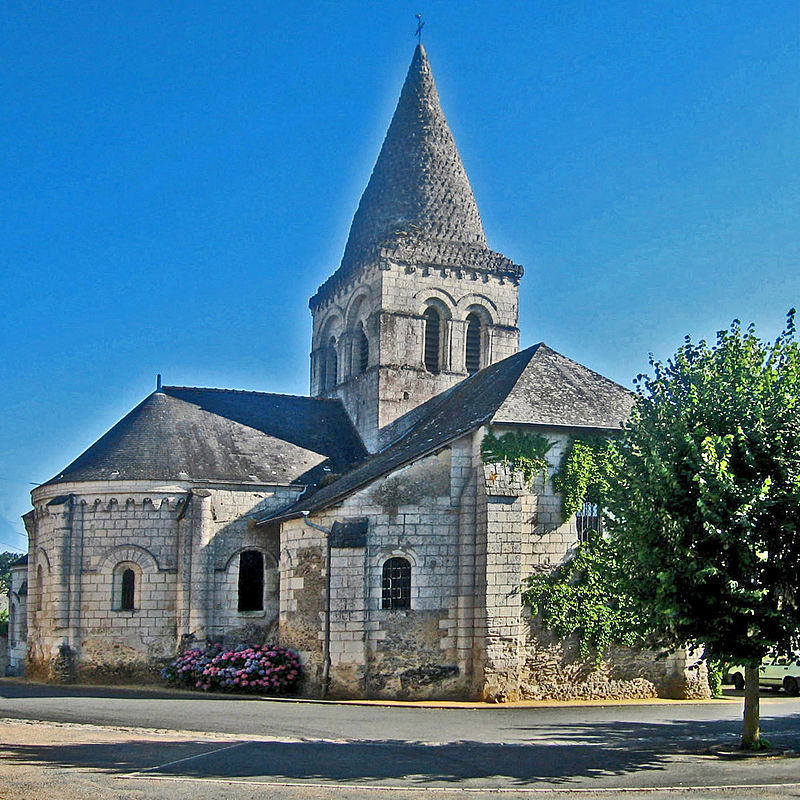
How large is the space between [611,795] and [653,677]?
12.7 meters

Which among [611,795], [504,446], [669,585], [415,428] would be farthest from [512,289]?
[611,795]

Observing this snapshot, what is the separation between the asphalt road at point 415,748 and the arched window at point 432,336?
46.5ft

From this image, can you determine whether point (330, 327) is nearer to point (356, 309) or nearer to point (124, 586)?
point (356, 309)

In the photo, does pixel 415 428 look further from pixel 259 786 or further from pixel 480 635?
pixel 259 786

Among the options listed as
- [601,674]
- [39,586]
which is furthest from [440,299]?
[39,586]

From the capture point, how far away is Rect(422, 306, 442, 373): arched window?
33594mm

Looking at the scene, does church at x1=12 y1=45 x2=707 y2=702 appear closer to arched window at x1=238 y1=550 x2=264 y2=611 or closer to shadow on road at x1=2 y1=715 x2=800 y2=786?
arched window at x1=238 y1=550 x2=264 y2=611

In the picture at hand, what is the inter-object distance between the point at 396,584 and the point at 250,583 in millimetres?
6165

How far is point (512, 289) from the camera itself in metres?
34.7

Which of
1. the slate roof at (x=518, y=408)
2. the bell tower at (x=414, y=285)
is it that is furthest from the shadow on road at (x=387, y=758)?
the bell tower at (x=414, y=285)

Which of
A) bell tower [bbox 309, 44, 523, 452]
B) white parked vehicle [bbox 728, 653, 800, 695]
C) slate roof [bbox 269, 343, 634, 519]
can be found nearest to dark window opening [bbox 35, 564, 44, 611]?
slate roof [bbox 269, 343, 634, 519]

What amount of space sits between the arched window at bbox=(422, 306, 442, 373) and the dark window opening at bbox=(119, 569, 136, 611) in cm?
1143

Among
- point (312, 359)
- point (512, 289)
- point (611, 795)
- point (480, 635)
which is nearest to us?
point (611, 795)

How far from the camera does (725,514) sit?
1438cm
